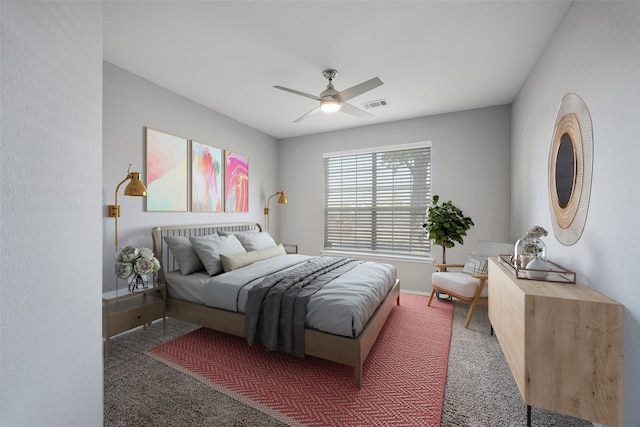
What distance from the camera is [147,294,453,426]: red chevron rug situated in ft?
5.66

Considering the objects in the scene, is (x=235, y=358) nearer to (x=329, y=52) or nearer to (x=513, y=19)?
(x=329, y=52)

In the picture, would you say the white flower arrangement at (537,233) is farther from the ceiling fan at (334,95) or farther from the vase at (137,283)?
the vase at (137,283)

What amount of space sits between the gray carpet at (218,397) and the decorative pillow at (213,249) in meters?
0.91

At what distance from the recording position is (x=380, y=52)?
2.49 m

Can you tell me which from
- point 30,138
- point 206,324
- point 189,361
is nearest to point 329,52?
point 30,138

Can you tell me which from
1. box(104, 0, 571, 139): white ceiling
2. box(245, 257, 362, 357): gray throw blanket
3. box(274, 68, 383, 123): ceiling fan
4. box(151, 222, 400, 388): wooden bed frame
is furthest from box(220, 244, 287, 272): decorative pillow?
box(104, 0, 571, 139): white ceiling

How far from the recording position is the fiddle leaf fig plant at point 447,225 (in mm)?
3666

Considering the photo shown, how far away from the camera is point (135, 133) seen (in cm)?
296

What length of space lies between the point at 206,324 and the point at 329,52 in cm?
285

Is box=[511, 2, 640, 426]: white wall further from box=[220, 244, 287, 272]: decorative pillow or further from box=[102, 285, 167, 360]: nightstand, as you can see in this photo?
box=[102, 285, 167, 360]: nightstand

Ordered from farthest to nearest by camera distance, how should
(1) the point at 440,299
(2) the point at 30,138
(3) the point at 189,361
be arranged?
1. (1) the point at 440,299
2. (3) the point at 189,361
3. (2) the point at 30,138

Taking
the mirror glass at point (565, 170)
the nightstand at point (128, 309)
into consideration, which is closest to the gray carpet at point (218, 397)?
the nightstand at point (128, 309)

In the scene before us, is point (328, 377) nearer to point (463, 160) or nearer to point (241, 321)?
point (241, 321)

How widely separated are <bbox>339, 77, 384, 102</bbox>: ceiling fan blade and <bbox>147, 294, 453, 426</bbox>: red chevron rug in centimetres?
240
